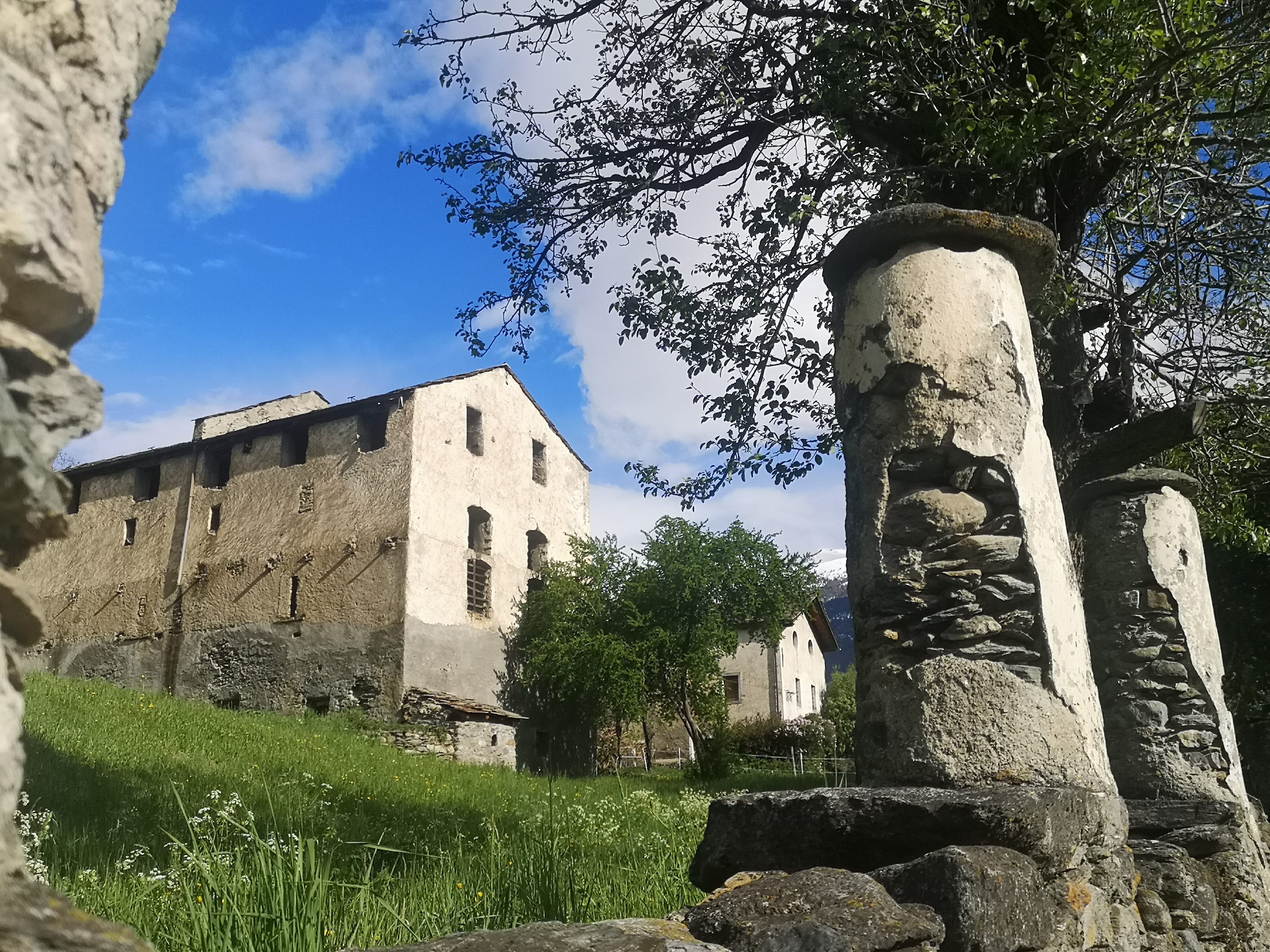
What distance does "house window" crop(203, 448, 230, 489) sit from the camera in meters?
24.9

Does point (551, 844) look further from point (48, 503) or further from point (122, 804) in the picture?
point (122, 804)

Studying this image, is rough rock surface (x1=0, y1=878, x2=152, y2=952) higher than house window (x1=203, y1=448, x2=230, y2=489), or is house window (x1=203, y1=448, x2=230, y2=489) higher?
house window (x1=203, y1=448, x2=230, y2=489)

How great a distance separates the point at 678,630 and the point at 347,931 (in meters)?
22.1

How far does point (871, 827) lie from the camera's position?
9.74ft

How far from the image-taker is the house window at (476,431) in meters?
24.2

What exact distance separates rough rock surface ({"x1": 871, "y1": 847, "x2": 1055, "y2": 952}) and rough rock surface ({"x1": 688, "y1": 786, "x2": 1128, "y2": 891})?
92 millimetres

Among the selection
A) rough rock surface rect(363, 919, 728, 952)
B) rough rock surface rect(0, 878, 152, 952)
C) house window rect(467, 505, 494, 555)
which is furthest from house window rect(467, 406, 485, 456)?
rough rock surface rect(0, 878, 152, 952)

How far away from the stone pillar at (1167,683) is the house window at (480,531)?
59.3 feet

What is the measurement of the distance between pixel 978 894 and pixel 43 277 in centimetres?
246

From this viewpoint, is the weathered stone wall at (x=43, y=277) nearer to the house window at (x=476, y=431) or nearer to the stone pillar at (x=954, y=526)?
the stone pillar at (x=954, y=526)

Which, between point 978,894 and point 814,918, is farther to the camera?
point 978,894

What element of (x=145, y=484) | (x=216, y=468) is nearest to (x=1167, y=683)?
(x=216, y=468)

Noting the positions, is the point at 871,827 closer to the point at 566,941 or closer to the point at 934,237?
the point at 566,941

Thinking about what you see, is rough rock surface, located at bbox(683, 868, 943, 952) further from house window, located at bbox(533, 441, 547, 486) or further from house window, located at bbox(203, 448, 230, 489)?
house window, located at bbox(203, 448, 230, 489)
